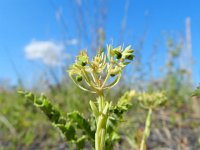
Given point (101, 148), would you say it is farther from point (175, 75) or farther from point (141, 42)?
point (141, 42)

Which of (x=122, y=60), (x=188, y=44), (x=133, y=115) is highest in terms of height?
(x=188, y=44)

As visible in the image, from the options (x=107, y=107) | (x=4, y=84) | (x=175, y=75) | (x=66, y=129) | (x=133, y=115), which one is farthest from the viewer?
(x=4, y=84)

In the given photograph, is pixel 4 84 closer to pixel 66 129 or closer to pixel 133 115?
pixel 133 115

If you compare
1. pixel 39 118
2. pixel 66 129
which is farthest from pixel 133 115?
pixel 66 129

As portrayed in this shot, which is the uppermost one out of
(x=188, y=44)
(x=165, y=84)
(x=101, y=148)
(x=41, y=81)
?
(x=188, y=44)

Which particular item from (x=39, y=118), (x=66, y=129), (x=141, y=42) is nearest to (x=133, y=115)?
(x=39, y=118)

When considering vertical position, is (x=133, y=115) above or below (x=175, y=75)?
below

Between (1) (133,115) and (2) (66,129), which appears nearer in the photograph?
(2) (66,129)

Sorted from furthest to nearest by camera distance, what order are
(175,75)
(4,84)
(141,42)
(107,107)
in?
1. (4,84)
2. (141,42)
3. (175,75)
4. (107,107)

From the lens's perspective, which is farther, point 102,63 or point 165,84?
point 165,84
